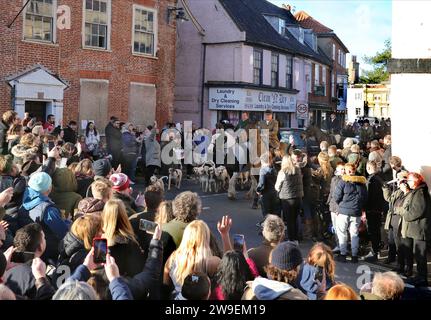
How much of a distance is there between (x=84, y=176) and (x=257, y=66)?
861 inches

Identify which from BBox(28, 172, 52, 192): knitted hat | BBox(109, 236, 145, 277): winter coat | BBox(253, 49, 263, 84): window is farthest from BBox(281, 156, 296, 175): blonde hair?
BBox(253, 49, 263, 84): window

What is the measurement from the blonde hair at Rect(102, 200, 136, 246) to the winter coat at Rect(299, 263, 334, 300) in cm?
166

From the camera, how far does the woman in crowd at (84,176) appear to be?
7984 millimetres

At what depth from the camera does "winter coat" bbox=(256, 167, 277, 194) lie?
10.5 meters

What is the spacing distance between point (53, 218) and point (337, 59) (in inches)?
1666

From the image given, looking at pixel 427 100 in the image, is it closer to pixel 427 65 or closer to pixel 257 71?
pixel 427 65

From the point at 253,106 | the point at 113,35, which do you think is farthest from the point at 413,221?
the point at 253,106

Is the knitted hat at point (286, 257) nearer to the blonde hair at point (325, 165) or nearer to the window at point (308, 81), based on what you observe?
the blonde hair at point (325, 165)

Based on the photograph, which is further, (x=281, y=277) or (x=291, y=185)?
(x=291, y=185)

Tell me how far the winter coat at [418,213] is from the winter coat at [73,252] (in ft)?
16.3

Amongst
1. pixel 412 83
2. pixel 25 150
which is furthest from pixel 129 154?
pixel 412 83

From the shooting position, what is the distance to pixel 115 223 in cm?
499

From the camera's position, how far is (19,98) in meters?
17.1

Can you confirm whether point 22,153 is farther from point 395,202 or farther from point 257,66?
point 257,66
